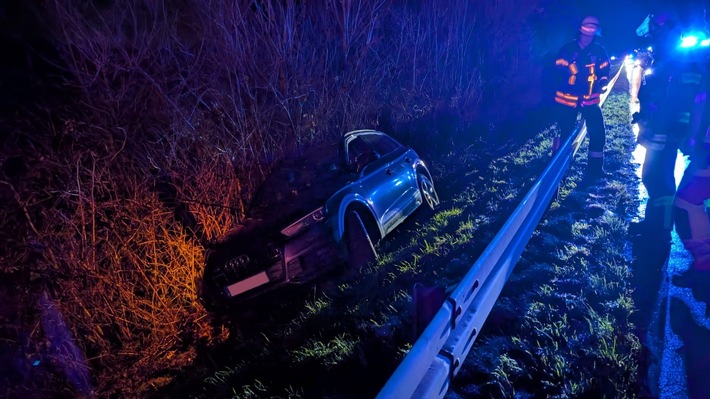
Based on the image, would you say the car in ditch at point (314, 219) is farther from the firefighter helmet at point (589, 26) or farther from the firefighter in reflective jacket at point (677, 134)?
the firefighter helmet at point (589, 26)

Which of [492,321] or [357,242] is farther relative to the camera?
[357,242]

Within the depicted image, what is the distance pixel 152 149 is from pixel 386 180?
2.92 meters

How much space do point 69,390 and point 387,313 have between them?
3.12m

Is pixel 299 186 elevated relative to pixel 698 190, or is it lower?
lower

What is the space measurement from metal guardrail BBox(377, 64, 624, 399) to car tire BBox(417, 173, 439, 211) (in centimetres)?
225

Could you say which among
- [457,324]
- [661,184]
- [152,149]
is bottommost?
[457,324]

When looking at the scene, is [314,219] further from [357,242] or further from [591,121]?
[591,121]

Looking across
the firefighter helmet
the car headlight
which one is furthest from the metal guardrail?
the firefighter helmet

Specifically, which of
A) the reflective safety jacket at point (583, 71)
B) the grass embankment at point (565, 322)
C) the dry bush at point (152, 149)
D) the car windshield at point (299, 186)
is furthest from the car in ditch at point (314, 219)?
the reflective safety jacket at point (583, 71)

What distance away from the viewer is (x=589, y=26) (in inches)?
210

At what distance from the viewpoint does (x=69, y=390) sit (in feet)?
12.1

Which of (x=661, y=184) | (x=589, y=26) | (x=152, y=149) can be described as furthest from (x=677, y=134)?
(x=152, y=149)

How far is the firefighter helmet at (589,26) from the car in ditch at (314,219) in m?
3.10

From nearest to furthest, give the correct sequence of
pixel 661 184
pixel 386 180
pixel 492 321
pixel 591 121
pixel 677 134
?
pixel 492 321, pixel 677 134, pixel 661 184, pixel 386 180, pixel 591 121
